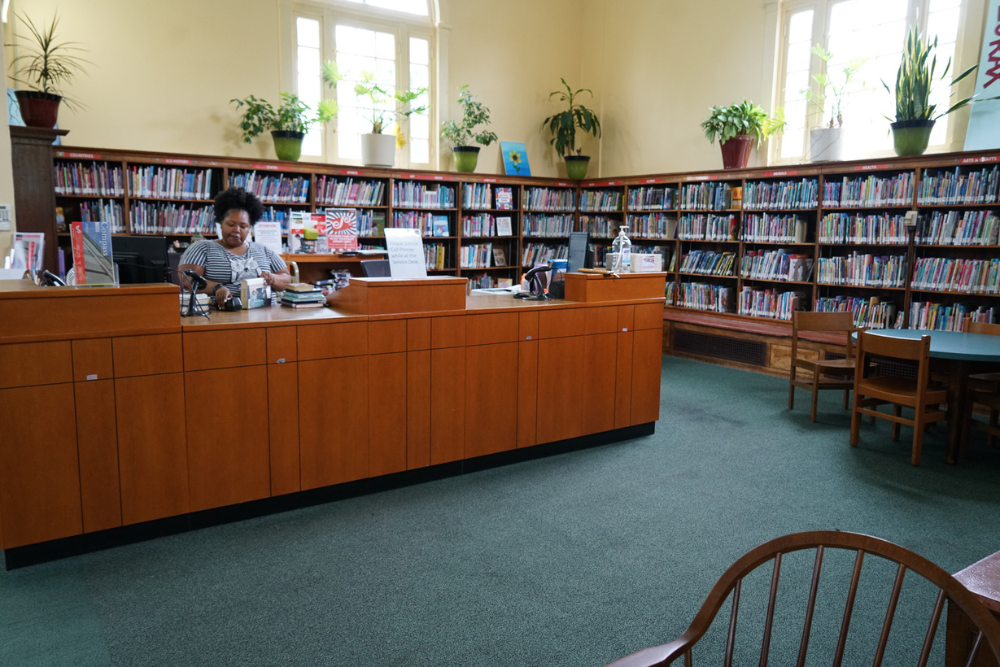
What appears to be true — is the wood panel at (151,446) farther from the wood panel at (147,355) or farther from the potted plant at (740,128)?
the potted plant at (740,128)

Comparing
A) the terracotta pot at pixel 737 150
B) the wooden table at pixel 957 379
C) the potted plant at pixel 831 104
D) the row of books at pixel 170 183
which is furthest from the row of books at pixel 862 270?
the row of books at pixel 170 183

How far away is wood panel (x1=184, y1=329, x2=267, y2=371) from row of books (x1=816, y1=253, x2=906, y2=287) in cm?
559

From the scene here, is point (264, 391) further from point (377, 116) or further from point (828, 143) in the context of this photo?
point (828, 143)

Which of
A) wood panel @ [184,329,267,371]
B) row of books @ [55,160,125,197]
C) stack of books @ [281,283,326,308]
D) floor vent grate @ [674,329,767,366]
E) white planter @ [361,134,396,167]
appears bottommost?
floor vent grate @ [674,329,767,366]

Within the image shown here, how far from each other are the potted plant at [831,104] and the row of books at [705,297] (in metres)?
1.71

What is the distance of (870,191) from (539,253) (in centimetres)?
408

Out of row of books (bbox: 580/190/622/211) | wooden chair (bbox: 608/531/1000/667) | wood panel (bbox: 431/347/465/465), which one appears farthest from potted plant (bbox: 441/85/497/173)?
wooden chair (bbox: 608/531/1000/667)

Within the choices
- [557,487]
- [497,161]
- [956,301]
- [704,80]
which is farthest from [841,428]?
[497,161]

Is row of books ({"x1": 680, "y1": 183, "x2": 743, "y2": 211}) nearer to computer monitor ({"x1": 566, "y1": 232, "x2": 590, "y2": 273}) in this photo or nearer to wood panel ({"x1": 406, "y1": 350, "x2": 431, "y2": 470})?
computer monitor ({"x1": 566, "y1": 232, "x2": 590, "y2": 273})

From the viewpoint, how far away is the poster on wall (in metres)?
5.75

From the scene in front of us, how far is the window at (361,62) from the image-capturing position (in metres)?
7.56

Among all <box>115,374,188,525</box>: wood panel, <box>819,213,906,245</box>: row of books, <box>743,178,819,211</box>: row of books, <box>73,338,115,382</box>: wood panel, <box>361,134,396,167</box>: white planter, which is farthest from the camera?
<box>361,134,396,167</box>: white planter

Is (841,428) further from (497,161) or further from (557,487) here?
(497,161)

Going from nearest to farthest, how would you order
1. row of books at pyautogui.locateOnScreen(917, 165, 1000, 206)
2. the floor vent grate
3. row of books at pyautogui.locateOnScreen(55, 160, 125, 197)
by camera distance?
row of books at pyautogui.locateOnScreen(917, 165, 1000, 206), row of books at pyautogui.locateOnScreen(55, 160, 125, 197), the floor vent grate
